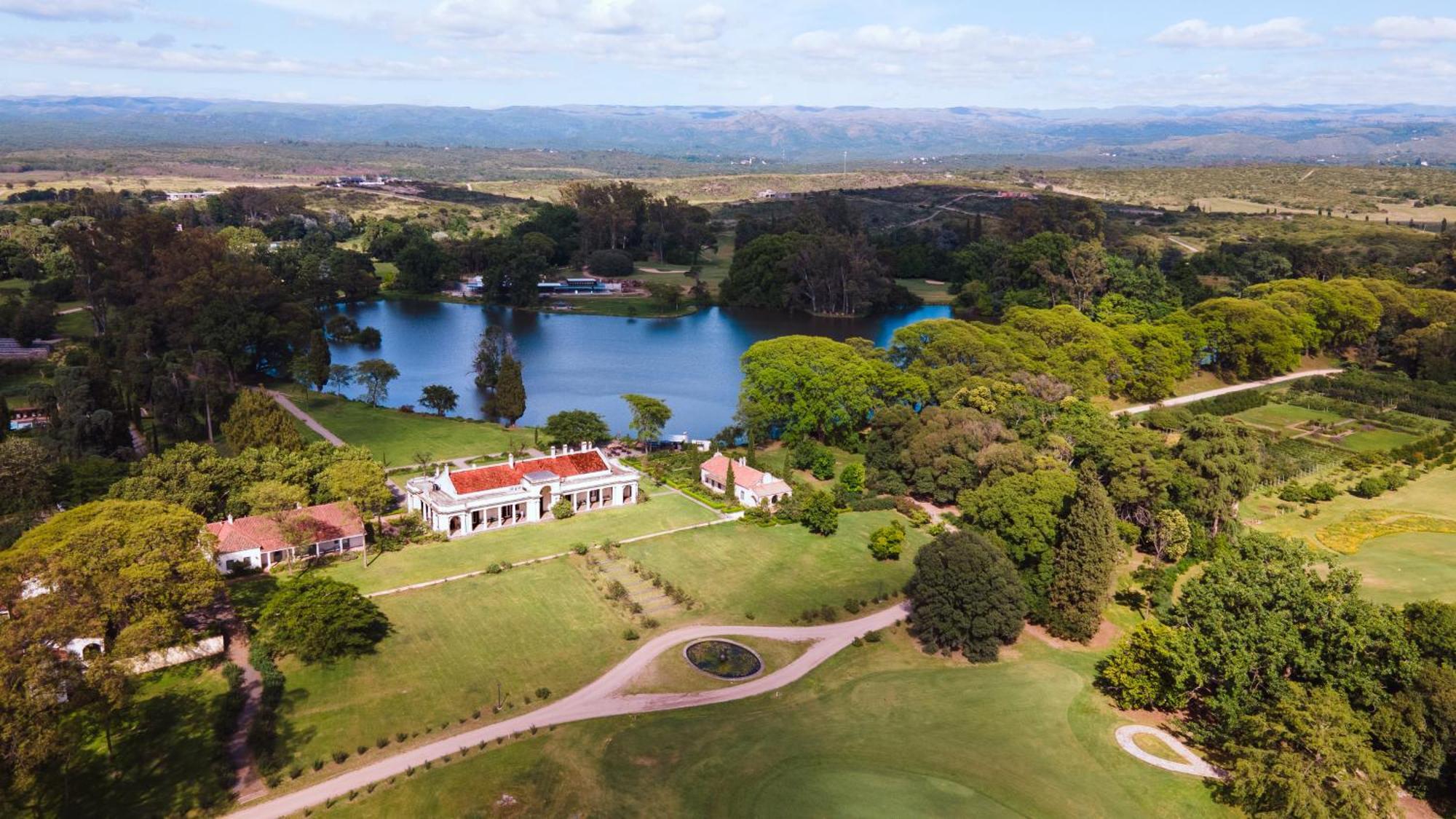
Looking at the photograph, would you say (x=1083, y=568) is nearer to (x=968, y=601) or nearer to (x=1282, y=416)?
(x=968, y=601)

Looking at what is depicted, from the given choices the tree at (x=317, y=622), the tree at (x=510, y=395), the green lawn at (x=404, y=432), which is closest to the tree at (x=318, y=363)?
the green lawn at (x=404, y=432)

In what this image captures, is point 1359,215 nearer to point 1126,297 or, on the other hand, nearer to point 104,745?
point 1126,297

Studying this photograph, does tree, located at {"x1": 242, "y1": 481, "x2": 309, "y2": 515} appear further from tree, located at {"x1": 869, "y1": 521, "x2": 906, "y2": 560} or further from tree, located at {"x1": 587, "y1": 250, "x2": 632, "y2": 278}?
tree, located at {"x1": 587, "y1": 250, "x2": 632, "y2": 278}

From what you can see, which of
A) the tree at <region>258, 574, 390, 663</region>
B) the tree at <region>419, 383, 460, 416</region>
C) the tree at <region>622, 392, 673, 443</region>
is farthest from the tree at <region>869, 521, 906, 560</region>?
the tree at <region>419, 383, 460, 416</region>

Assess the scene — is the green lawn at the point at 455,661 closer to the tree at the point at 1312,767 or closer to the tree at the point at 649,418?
the tree at the point at 649,418

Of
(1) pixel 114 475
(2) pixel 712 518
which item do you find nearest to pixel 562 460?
(2) pixel 712 518

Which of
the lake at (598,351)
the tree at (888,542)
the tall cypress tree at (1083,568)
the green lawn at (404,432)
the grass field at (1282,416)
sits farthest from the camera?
the lake at (598,351)
